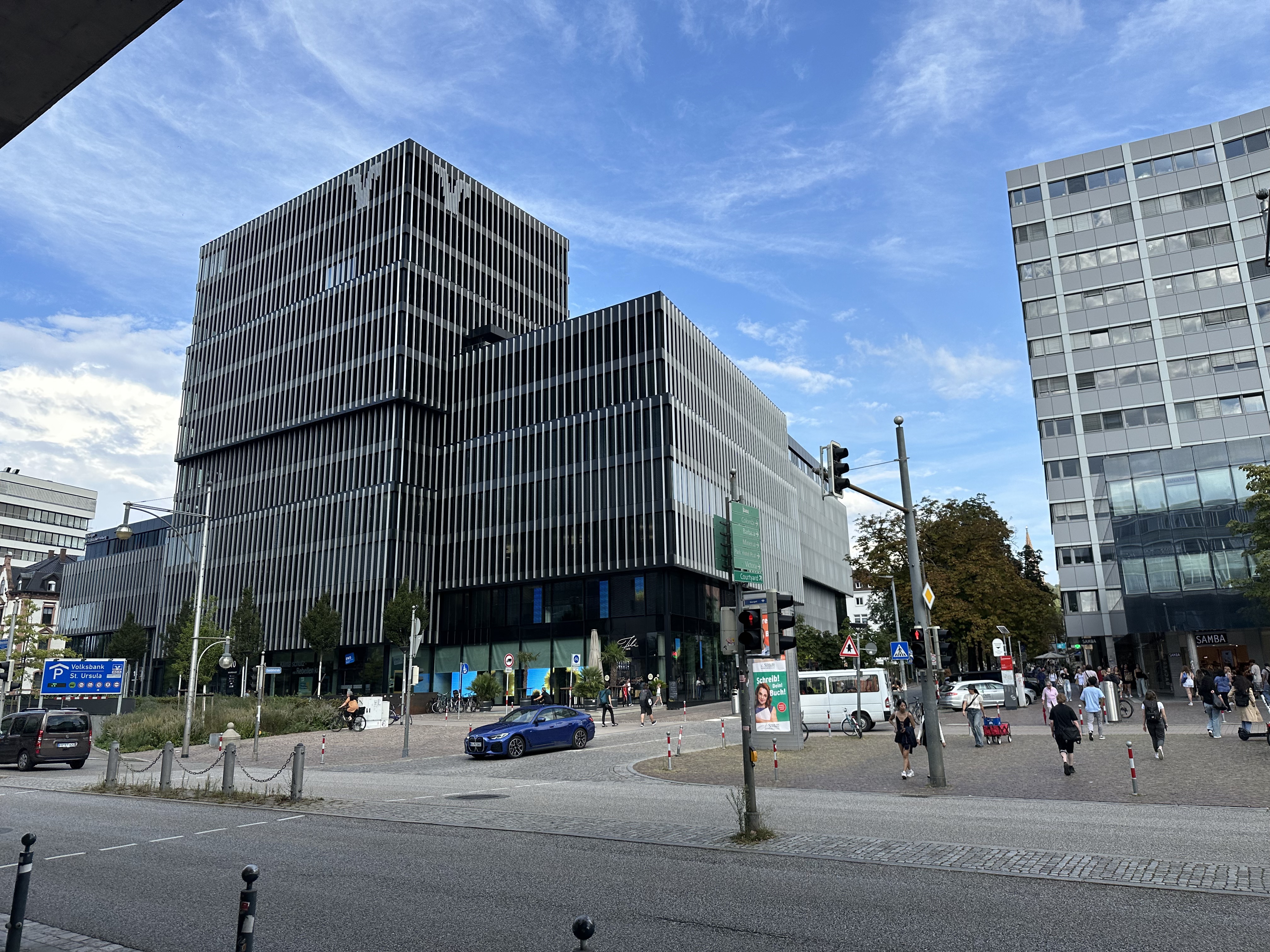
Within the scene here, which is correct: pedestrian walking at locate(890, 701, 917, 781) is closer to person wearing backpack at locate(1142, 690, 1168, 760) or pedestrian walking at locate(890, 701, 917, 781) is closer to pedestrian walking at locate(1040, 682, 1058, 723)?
pedestrian walking at locate(1040, 682, 1058, 723)

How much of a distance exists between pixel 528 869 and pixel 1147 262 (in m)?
66.3

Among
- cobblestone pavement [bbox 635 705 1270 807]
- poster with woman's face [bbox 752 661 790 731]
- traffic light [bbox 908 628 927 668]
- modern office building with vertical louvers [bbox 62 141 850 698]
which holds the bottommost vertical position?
cobblestone pavement [bbox 635 705 1270 807]

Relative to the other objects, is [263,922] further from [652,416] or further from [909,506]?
[652,416]

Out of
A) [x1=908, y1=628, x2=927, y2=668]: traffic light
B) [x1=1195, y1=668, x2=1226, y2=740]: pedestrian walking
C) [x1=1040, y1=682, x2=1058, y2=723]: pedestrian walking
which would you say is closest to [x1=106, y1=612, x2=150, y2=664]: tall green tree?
[x1=1040, y1=682, x2=1058, y2=723]: pedestrian walking

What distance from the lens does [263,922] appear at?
7578mm

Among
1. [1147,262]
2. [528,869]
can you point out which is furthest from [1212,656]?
[528,869]

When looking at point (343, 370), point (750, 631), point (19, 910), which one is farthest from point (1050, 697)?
point (343, 370)

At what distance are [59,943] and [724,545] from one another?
1048 centimetres

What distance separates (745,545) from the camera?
16.5m

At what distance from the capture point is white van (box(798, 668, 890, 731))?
1187 inches

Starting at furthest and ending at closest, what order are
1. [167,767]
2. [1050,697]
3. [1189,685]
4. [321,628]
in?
[321,628] → [1189,685] → [1050,697] → [167,767]

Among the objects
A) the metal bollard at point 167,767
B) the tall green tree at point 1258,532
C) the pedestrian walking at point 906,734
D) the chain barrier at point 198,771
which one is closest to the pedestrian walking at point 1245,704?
the pedestrian walking at point 906,734

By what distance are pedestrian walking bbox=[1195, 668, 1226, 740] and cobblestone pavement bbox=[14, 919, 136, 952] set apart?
2580 cm

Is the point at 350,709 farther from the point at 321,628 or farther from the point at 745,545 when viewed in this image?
the point at 321,628
